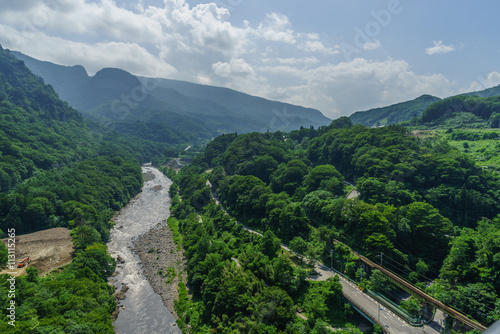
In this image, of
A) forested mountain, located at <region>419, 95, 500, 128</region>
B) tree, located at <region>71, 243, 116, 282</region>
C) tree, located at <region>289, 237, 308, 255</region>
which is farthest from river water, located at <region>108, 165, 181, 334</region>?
forested mountain, located at <region>419, 95, 500, 128</region>

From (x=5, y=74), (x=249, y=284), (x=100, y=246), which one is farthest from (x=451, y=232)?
(x=5, y=74)

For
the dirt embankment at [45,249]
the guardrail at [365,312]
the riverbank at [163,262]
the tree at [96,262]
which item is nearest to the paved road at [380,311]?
the guardrail at [365,312]

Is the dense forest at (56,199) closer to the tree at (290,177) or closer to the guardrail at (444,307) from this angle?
the guardrail at (444,307)

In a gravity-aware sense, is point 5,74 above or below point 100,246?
above

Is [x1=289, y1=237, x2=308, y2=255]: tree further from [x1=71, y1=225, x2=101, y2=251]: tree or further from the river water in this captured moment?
[x1=71, y1=225, x2=101, y2=251]: tree

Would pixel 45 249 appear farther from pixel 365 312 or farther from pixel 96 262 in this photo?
pixel 365 312

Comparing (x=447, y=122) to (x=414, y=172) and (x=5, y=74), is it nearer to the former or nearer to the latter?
(x=414, y=172)
